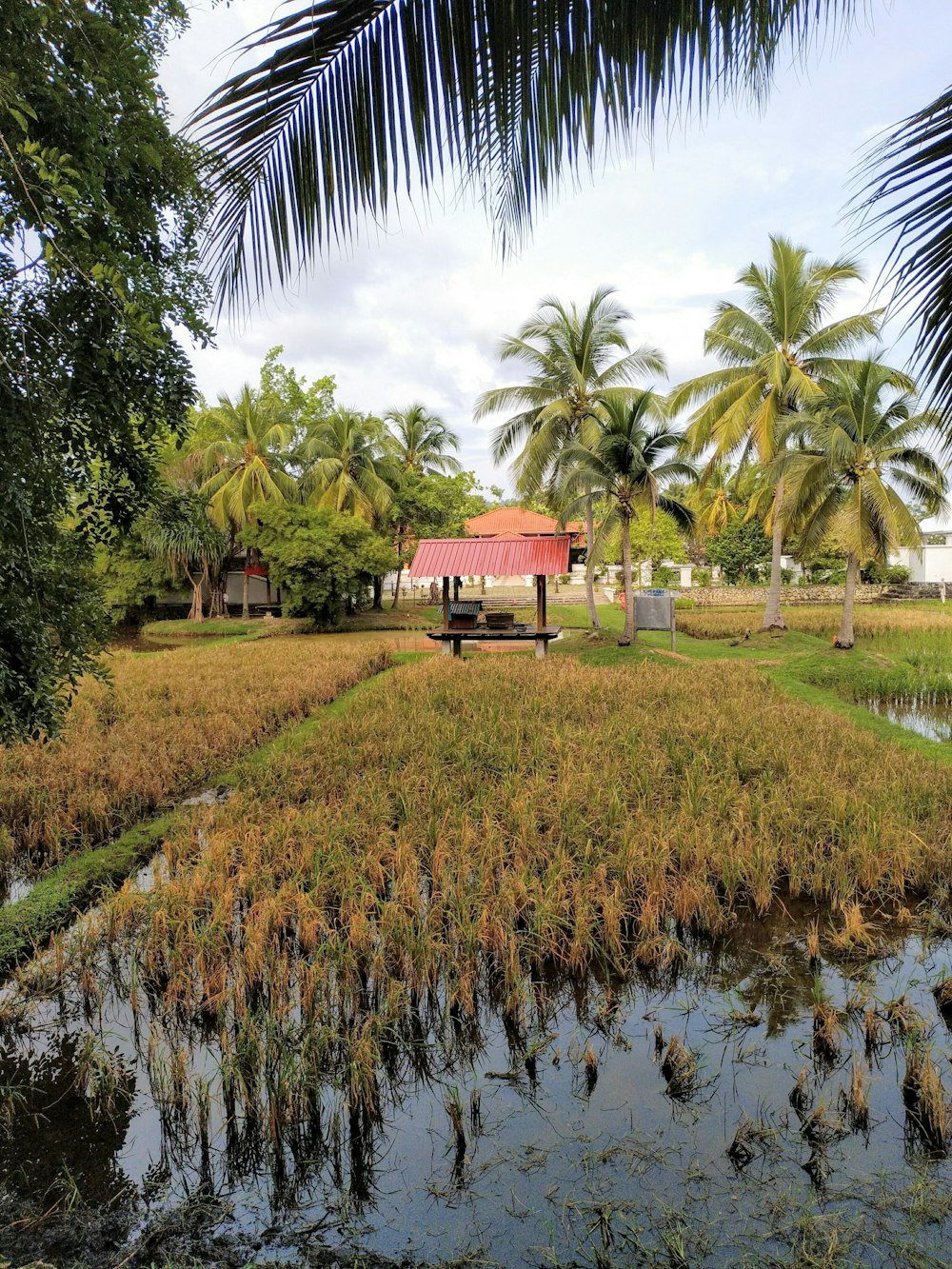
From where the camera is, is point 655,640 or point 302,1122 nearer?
point 302,1122

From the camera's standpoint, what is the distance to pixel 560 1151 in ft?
10.4

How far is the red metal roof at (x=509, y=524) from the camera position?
91.9 feet

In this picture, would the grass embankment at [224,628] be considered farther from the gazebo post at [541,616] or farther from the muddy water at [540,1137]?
the muddy water at [540,1137]

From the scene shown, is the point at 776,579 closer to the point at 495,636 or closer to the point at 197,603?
the point at 495,636

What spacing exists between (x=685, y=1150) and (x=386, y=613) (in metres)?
27.1

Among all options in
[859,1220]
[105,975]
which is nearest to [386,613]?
[105,975]

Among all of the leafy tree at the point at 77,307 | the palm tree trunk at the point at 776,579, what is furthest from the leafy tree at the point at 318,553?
the leafy tree at the point at 77,307

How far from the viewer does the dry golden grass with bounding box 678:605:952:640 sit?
20859 millimetres

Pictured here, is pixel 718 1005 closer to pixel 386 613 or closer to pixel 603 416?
pixel 603 416

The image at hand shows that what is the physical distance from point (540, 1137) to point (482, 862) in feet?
8.16

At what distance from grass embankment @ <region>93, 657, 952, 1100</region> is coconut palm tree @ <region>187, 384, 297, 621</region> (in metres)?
20.5

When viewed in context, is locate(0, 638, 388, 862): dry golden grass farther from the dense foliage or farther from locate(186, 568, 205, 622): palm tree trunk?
the dense foliage

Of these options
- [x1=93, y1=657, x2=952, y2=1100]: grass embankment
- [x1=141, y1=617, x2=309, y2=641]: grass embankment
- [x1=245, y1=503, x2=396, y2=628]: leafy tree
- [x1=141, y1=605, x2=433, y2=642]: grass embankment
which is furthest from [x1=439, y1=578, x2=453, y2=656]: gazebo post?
[x1=141, y1=617, x2=309, y2=641]: grass embankment

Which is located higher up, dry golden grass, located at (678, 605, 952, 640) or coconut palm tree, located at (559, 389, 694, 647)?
coconut palm tree, located at (559, 389, 694, 647)
